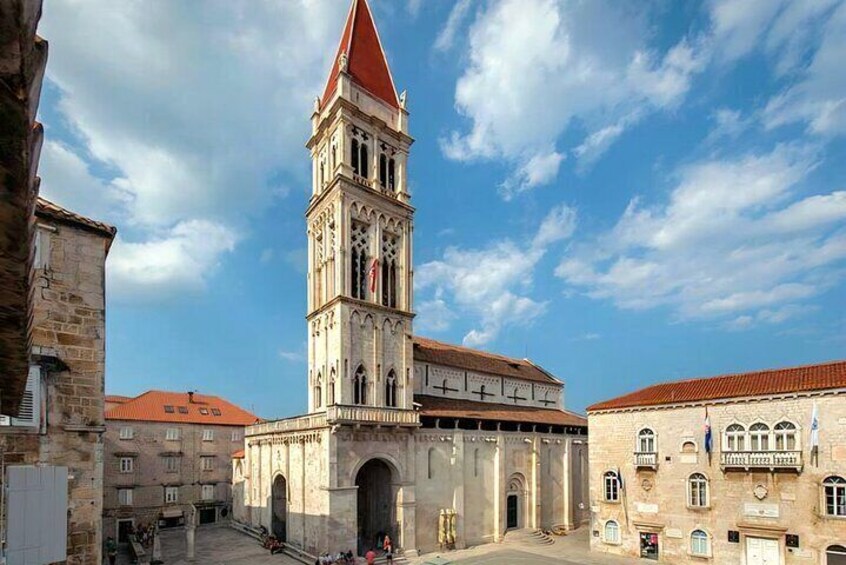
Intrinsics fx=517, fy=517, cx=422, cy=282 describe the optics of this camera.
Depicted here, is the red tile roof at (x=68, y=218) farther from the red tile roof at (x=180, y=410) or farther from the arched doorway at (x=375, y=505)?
the red tile roof at (x=180, y=410)

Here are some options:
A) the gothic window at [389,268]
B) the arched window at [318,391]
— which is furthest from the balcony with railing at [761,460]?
the arched window at [318,391]

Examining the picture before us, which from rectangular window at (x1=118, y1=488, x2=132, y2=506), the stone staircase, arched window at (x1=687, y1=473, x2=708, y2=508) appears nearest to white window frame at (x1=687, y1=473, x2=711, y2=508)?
arched window at (x1=687, y1=473, x2=708, y2=508)

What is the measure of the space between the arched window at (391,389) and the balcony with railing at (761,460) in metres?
17.7

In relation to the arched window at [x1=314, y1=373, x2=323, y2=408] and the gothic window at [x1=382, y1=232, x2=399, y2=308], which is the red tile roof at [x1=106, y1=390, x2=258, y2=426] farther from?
the gothic window at [x1=382, y1=232, x2=399, y2=308]

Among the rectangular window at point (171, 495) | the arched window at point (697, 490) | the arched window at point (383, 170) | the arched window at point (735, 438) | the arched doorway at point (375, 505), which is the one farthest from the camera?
the rectangular window at point (171, 495)

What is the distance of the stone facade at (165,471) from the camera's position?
38.6 m

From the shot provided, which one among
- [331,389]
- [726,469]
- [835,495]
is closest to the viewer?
[835,495]

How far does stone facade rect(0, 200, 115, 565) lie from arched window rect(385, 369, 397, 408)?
19981 millimetres

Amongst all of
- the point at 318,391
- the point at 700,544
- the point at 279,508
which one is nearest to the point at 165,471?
the point at 279,508

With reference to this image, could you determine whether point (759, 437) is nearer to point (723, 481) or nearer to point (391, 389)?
point (723, 481)

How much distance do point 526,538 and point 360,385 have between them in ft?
49.1

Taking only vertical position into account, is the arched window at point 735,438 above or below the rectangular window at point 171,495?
above

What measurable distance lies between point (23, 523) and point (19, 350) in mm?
5537

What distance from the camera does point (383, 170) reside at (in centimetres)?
3481
